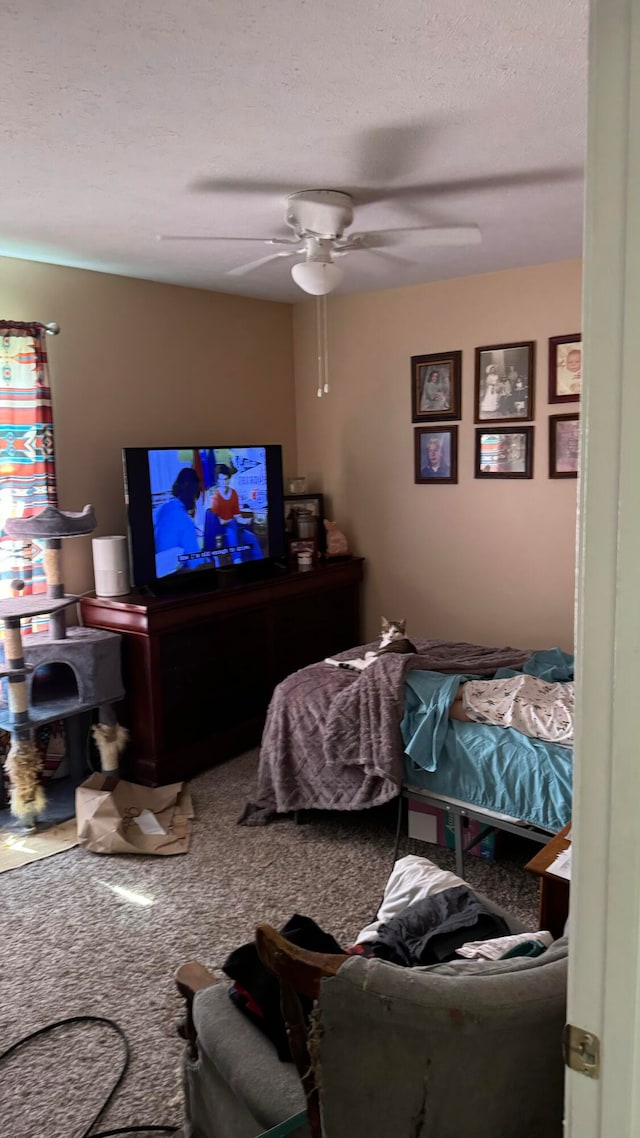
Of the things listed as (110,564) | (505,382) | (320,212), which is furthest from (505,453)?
(110,564)

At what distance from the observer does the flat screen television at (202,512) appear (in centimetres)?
388

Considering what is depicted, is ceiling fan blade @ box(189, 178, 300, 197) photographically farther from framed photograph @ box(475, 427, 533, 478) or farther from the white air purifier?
framed photograph @ box(475, 427, 533, 478)

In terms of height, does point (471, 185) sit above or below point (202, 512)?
above

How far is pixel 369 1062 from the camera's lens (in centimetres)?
108

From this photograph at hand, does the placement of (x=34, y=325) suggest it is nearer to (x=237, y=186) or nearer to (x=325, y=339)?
(x=237, y=186)

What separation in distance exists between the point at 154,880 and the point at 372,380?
10.4 ft

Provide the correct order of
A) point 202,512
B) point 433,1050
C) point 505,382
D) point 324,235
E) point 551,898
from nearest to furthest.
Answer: point 433,1050
point 551,898
point 324,235
point 202,512
point 505,382

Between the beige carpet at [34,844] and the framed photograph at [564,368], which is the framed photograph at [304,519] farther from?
the beige carpet at [34,844]

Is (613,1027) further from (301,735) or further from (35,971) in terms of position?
(301,735)

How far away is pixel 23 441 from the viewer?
3645 millimetres

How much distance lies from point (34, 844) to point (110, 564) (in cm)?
131

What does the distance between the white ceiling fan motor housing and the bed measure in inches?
66.6

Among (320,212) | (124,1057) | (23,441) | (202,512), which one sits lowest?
(124,1057)

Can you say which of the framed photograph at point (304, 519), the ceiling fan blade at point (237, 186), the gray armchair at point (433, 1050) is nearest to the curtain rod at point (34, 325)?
the ceiling fan blade at point (237, 186)
